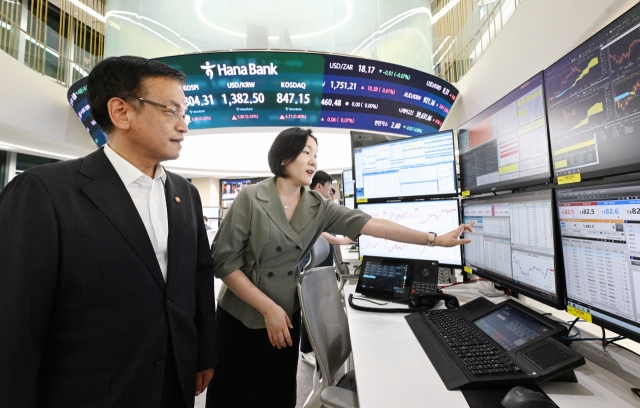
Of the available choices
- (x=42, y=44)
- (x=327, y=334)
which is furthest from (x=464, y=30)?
(x=42, y=44)

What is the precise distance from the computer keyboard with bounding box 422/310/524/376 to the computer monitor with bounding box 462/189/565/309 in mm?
254

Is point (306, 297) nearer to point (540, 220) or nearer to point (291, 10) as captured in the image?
point (540, 220)

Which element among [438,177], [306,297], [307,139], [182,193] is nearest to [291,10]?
[307,139]

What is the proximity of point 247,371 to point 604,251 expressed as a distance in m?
1.33

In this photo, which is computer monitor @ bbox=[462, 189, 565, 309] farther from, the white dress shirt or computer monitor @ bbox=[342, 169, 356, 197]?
computer monitor @ bbox=[342, 169, 356, 197]

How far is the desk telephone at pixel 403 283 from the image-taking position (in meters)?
1.22

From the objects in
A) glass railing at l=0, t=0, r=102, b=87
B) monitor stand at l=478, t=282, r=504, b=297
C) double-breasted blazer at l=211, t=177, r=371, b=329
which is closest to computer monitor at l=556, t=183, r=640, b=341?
monitor stand at l=478, t=282, r=504, b=297

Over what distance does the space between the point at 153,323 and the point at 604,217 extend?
124 cm

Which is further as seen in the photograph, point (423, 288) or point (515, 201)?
point (423, 288)

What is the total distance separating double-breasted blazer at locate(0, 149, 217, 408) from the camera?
62 cm

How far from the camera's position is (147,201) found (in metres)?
0.87

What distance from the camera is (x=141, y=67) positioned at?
2.77 ft

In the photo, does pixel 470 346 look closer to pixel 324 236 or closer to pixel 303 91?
pixel 324 236

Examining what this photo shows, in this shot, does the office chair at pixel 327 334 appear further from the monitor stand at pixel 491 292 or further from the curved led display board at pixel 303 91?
the curved led display board at pixel 303 91
